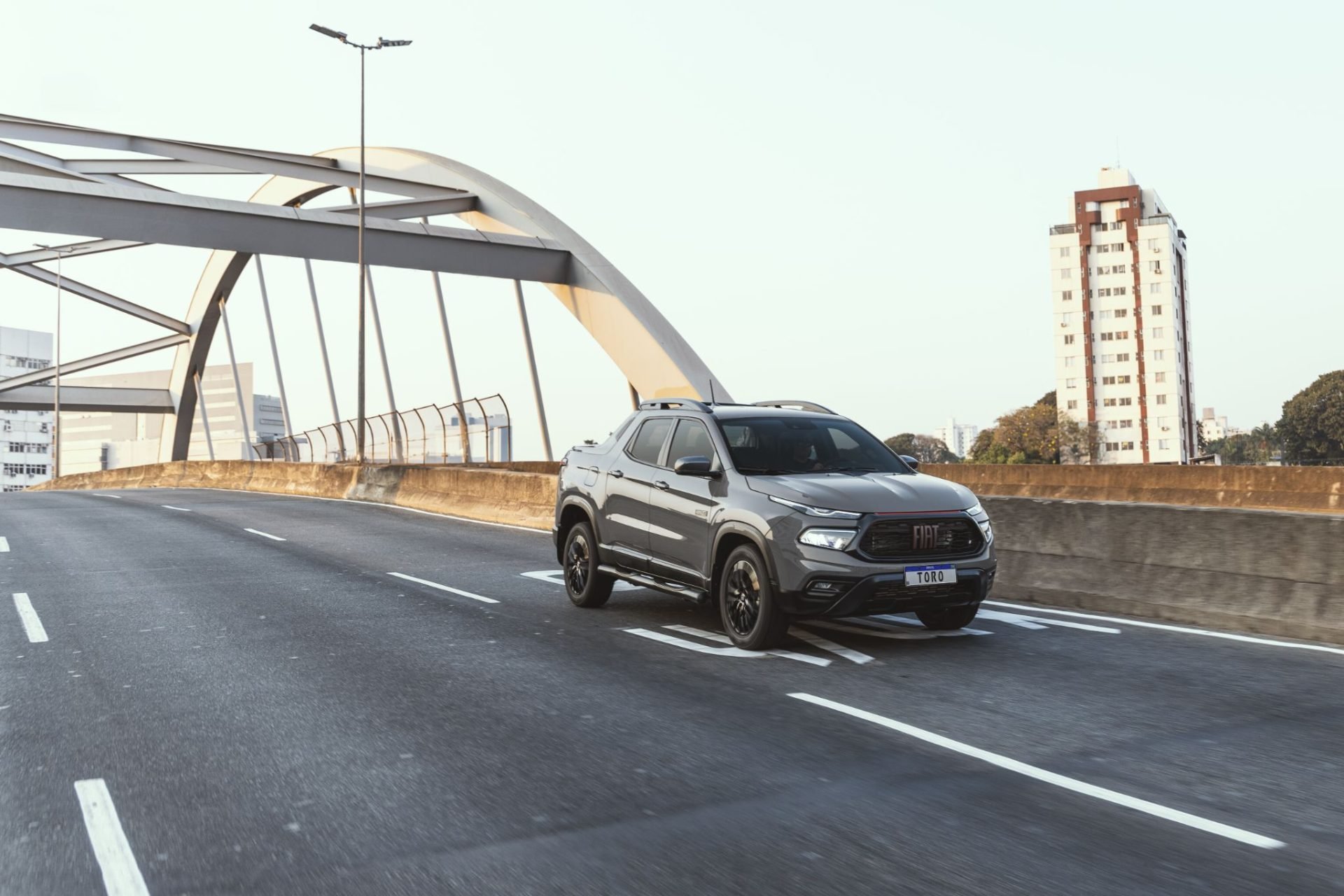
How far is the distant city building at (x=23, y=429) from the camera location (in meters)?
164

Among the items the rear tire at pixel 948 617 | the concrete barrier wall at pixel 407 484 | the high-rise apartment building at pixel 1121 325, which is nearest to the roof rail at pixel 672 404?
the rear tire at pixel 948 617

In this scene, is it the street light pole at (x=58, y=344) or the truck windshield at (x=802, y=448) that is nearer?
the truck windshield at (x=802, y=448)

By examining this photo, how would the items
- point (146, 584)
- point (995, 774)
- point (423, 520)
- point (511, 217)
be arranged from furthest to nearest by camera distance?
point (511, 217) < point (423, 520) < point (146, 584) < point (995, 774)

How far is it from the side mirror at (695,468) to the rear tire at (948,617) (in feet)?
6.09

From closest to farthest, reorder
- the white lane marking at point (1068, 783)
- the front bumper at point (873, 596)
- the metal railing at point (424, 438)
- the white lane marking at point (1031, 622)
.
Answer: the white lane marking at point (1068, 783)
the front bumper at point (873, 596)
the white lane marking at point (1031, 622)
the metal railing at point (424, 438)

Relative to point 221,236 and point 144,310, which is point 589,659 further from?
point 144,310

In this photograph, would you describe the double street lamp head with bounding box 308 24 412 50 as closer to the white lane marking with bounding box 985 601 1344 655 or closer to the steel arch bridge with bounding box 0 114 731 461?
the steel arch bridge with bounding box 0 114 731 461

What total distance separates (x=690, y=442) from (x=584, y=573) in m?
1.83

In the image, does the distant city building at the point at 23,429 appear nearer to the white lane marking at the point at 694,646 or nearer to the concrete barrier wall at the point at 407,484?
the concrete barrier wall at the point at 407,484

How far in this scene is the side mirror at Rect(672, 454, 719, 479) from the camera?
8836 mm

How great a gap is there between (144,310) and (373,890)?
183ft

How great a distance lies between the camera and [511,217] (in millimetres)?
37125

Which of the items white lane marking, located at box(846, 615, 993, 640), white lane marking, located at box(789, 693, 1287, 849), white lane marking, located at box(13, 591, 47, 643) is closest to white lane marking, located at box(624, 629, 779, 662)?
white lane marking, located at box(846, 615, 993, 640)

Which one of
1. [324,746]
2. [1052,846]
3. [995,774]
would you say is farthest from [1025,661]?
[324,746]
